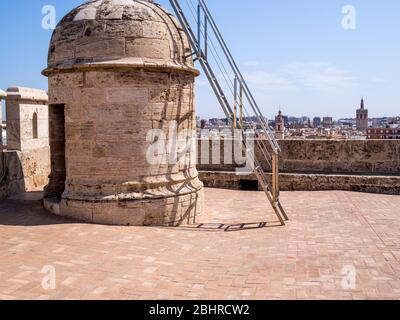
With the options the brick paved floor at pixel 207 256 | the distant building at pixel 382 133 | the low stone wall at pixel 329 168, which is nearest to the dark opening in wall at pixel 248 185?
the low stone wall at pixel 329 168

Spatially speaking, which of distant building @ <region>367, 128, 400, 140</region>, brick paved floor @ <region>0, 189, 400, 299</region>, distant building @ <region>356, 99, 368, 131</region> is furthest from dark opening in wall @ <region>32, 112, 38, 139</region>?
distant building @ <region>356, 99, 368, 131</region>

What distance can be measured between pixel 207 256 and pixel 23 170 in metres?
6.65

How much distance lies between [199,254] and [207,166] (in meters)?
8.17

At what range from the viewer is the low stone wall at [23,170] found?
33.4 ft

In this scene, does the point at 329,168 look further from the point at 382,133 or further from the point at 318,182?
the point at 382,133

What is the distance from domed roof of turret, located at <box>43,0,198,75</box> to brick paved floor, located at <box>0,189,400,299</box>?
127 inches

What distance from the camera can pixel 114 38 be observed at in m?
8.23

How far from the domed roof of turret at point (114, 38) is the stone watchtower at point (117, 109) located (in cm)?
2

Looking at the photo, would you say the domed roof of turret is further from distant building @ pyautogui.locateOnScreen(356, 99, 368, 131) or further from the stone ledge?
distant building @ pyautogui.locateOnScreen(356, 99, 368, 131)

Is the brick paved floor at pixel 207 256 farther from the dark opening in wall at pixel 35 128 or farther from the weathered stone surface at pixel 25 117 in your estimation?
the dark opening in wall at pixel 35 128
